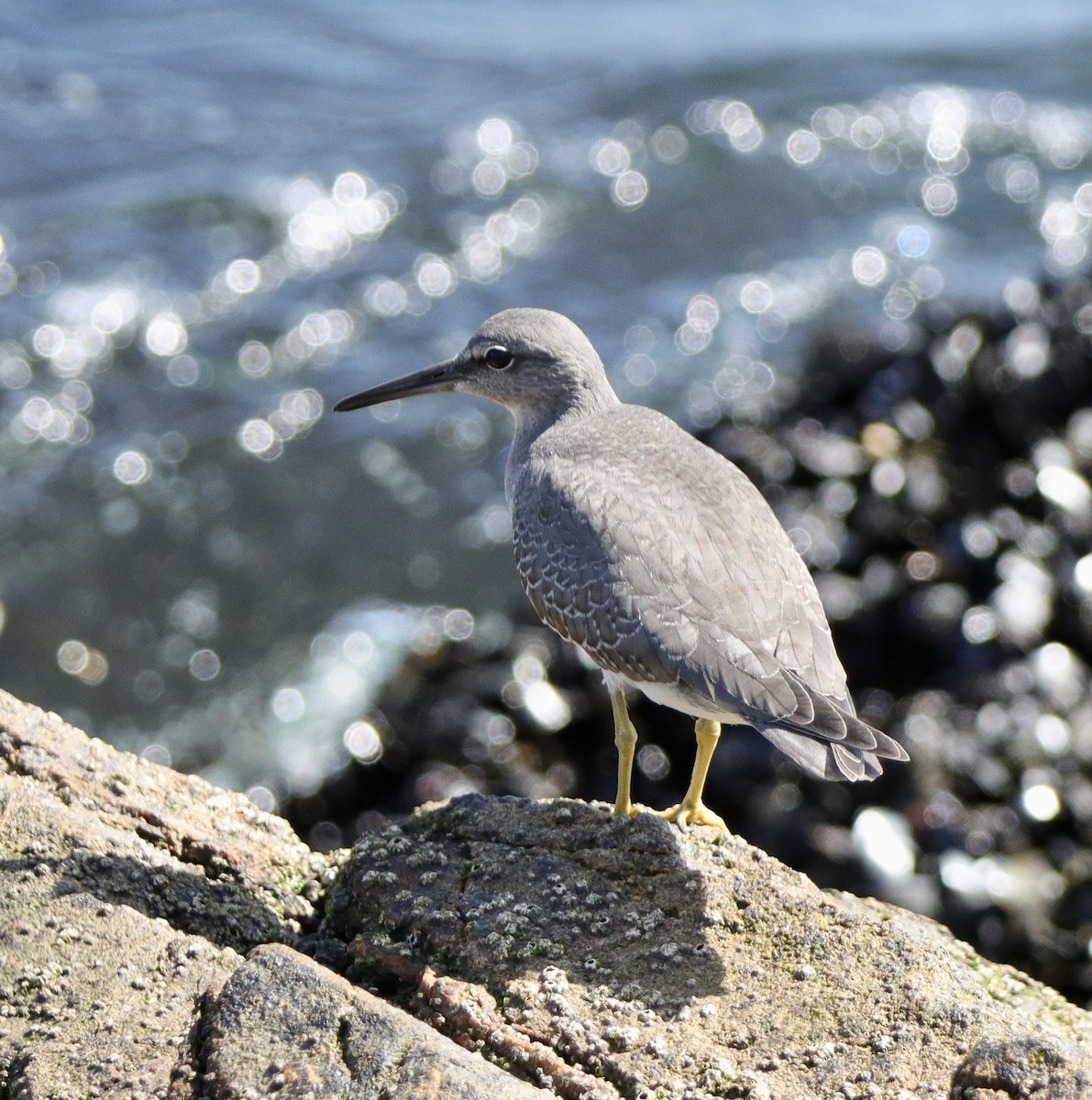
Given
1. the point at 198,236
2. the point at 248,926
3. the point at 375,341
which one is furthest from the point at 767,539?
the point at 198,236

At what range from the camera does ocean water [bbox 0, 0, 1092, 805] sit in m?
11.1

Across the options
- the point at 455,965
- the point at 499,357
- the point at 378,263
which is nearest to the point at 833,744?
the point at 455,965

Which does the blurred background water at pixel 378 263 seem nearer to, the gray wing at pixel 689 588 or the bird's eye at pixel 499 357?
the bird's eye at pixel 499 357

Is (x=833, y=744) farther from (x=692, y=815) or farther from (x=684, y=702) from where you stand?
(x=692, y=815)

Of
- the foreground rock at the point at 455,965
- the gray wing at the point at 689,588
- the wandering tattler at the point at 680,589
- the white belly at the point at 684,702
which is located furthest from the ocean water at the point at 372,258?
the foreground rock at the point at 455,965

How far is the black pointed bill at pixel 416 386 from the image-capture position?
6320 mm

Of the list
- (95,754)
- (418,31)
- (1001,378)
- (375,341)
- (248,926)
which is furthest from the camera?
(418,31)

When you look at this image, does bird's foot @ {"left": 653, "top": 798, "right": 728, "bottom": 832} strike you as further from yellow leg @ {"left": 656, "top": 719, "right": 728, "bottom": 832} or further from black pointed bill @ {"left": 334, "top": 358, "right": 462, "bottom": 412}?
black pointed bill @ {"left": 334, "top": 358, "right": 462, "bottom": 412}

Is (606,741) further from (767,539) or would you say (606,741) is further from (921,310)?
(921,310)

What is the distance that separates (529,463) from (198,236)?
1022 cm

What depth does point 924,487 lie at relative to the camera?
1019cm

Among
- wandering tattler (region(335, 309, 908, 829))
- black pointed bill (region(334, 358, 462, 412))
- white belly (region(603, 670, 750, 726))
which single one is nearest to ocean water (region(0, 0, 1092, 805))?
black pointed bill (region(334, 358, 462, 412))

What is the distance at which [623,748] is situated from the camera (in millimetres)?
5180

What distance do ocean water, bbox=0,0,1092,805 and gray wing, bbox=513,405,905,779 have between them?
15.7 feet
